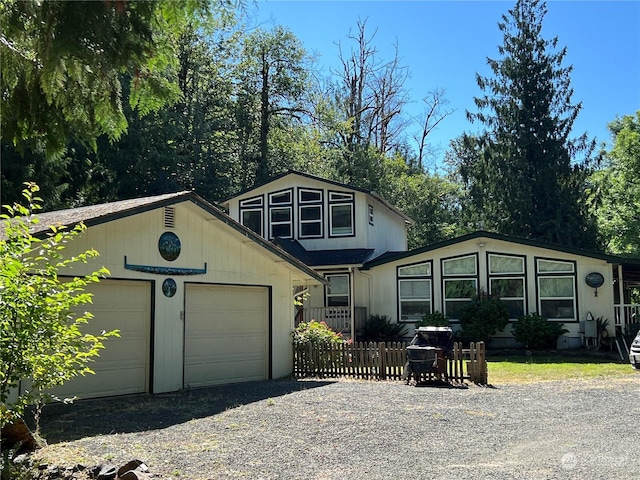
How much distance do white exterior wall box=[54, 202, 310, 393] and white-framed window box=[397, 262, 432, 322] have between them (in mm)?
8516

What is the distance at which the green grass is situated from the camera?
1420 cm

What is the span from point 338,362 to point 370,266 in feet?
27.9

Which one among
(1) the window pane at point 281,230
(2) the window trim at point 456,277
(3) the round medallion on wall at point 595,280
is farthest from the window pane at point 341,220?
(3) the round medallion on wall at point 595,280

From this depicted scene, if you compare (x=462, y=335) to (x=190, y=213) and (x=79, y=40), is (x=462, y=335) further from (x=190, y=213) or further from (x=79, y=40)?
(x=79, y=40)

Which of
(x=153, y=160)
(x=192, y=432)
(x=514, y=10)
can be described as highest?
(x=514, y=10)

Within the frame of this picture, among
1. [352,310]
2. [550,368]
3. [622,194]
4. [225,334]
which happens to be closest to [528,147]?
[622,194]

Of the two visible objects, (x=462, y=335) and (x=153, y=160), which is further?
(x=153, y=160)

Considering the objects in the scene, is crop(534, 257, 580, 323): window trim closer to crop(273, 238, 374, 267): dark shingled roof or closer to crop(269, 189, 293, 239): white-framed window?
crop(273, 238, 374, 267): dark shingled roof

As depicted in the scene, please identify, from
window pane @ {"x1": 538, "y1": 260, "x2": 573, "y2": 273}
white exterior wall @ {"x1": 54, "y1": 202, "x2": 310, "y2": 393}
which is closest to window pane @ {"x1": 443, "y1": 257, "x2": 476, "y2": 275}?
window pane @ {"x1": 538, "y1": 260, "x2": 573, "y2": 273}

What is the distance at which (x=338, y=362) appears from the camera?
14367 millimetres

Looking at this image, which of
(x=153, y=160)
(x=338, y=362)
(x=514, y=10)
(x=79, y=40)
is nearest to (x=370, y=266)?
(x=338, y=362)

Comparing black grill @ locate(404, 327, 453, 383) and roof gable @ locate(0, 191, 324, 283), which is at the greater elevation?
roof gable @ locate(0, 191, 324, 283)

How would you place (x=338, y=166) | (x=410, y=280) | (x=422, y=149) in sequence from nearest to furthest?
(x=410, y=280) < (x=338, y=166) < (x=422, y=149)

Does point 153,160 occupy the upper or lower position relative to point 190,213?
upper
